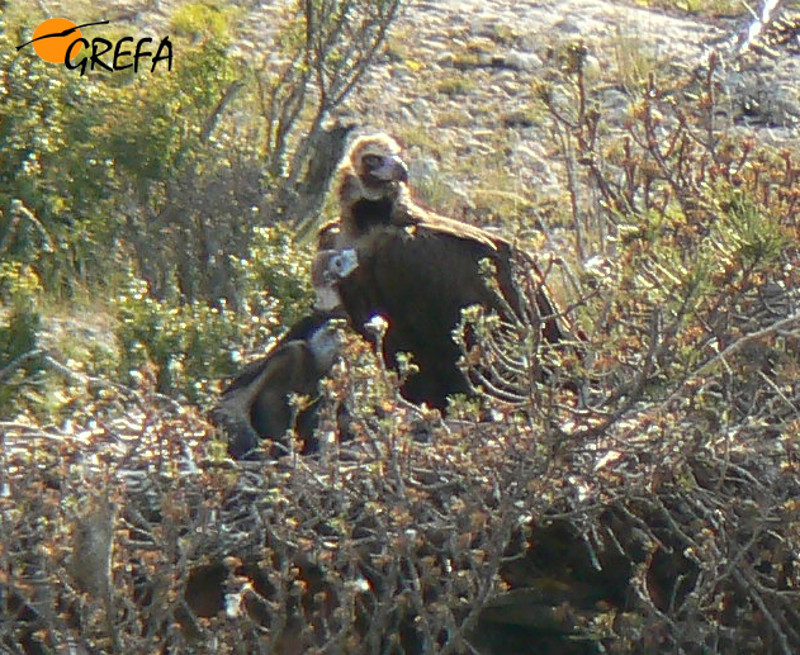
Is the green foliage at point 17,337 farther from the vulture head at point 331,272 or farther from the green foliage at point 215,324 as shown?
the vulture head at point 331,272

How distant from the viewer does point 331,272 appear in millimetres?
6281

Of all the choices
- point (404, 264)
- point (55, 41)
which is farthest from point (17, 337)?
point (55, 41)

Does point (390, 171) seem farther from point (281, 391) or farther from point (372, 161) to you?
point (281, 391)

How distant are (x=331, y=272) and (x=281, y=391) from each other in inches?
15.1

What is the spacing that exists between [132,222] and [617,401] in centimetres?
590

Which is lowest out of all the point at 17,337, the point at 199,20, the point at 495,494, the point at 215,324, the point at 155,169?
the point at 199,20

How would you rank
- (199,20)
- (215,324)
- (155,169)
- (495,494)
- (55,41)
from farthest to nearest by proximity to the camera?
(199,20) → (55,41) → (155,169) → (215,324) → (495,494)

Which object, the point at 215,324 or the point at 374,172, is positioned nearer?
the point at 374,172

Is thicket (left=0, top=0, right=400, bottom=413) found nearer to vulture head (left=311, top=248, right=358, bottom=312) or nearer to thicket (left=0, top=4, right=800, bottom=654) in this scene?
vulture head (left=311, top=248, right=358, bottom=312)

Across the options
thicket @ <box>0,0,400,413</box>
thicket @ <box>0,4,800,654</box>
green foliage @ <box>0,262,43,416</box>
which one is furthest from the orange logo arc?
thicket @ <box>0,4,800,654</box>

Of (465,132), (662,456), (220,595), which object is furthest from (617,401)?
(465,132)

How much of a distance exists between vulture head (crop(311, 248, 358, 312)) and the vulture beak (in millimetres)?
224

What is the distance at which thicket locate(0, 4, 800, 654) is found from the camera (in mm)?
5297

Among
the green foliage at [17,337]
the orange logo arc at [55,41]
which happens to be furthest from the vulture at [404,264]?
the orange logo arc at [55,41]
